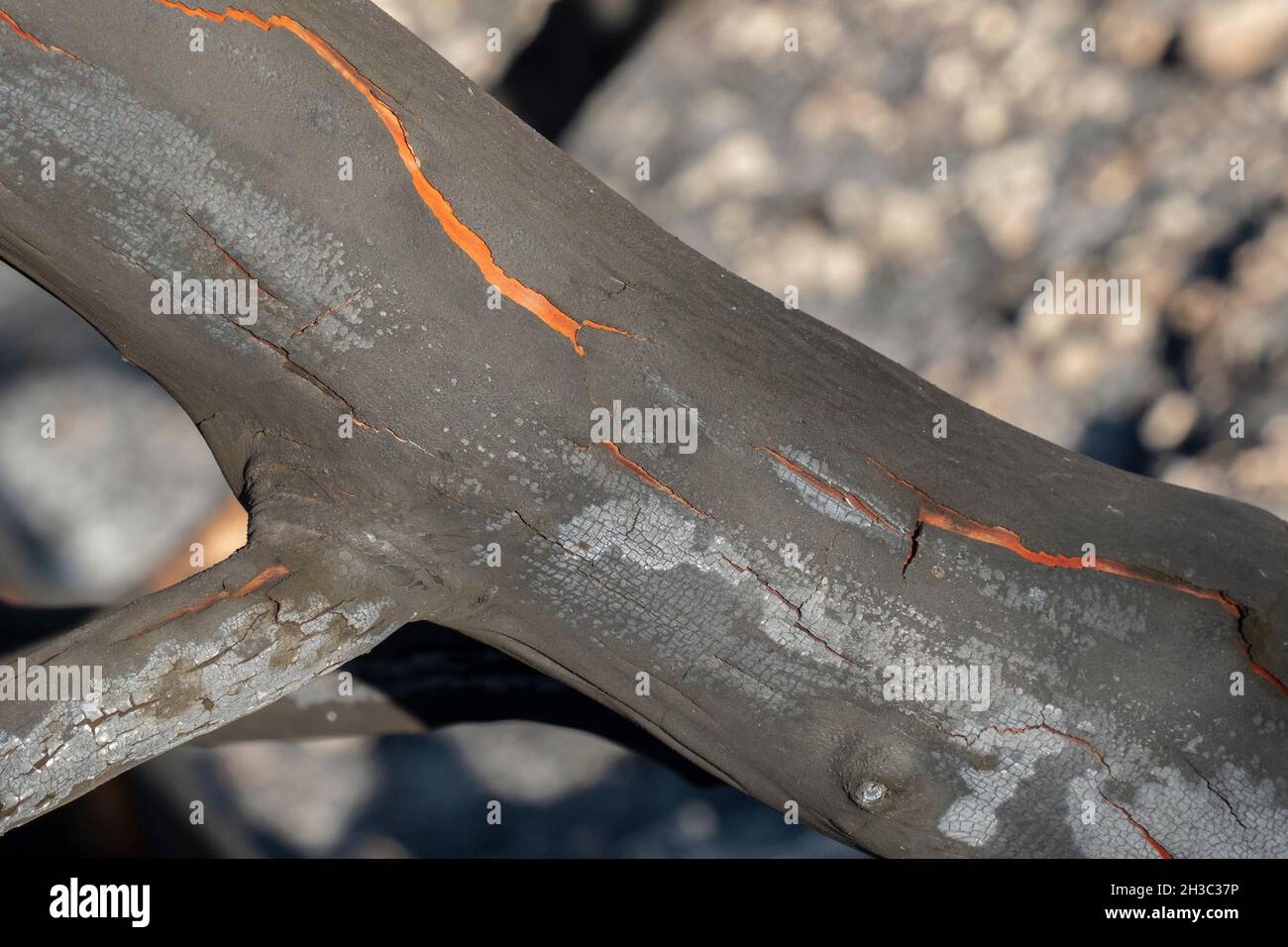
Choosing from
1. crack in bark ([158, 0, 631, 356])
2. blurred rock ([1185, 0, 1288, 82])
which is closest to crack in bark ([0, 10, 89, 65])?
crack in bark ([158, 0, 631, 356])

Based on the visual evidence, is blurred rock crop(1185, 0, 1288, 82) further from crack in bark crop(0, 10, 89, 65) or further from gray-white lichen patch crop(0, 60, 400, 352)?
crack in bark crop(0, 10, 89, 65)

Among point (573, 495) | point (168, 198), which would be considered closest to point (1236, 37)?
point (573, 495)

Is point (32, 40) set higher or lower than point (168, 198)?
higher

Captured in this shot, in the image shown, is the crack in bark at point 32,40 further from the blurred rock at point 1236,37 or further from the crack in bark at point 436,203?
the blurred rock at point 1236,37

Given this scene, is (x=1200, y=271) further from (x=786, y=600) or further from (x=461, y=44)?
(x=461, y=44)

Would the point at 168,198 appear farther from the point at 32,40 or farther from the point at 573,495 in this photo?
the point at 573,495

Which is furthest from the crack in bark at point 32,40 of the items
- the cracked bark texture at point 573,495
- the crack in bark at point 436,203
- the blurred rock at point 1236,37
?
the blurred rock at point 1236,37

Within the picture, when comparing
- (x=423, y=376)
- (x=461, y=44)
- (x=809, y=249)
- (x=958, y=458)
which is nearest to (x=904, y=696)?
(x=958, y=458)

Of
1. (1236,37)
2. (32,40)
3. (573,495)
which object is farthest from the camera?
(1236,37)
